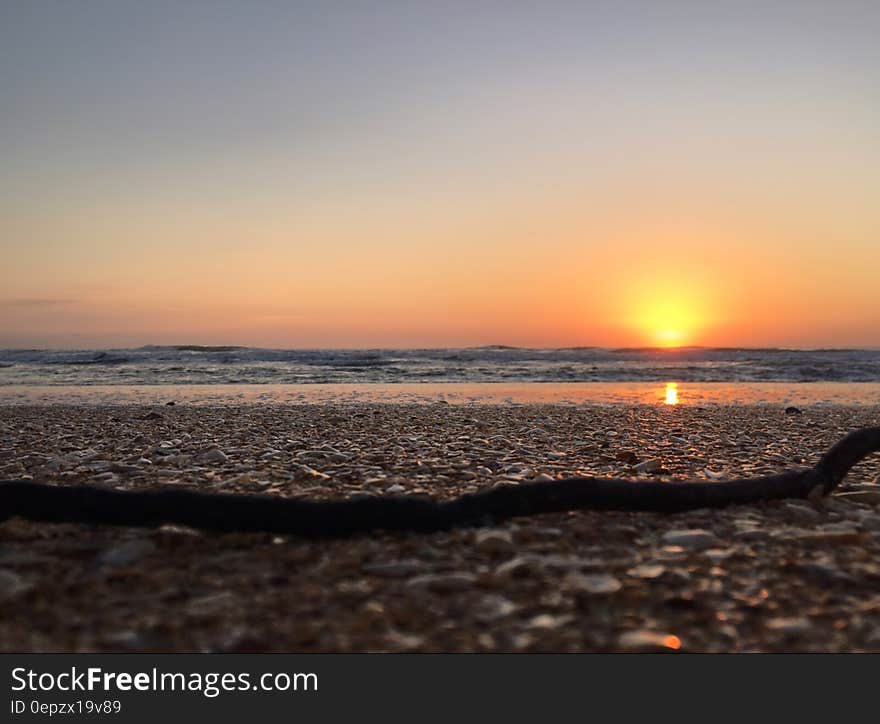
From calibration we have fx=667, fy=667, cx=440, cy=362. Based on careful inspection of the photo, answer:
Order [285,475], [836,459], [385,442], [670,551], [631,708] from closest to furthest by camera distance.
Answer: [631,708] → [670,551] → [836,459] → [285,475] → [385,442]

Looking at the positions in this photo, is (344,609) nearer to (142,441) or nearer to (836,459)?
(836,459)

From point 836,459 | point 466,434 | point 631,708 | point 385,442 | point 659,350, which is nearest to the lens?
point 631,708

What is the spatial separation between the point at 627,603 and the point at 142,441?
7428 mm

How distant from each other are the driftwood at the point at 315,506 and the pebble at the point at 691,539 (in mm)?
475

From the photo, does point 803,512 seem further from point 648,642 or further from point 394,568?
point 394,568

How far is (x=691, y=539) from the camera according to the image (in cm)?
370

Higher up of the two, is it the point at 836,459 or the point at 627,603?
the point at 836,459

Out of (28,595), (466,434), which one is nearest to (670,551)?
(28,595)

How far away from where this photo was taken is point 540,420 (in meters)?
11.8

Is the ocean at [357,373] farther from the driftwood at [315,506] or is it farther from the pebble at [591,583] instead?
the pebble at [591,583]

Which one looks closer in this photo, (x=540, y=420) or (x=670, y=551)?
(x=670, y=551)

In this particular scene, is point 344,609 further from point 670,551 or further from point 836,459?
point 836,459

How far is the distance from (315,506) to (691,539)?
2106 millimetres

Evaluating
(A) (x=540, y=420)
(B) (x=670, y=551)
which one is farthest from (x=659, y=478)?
(A) (x=540, y=420)
